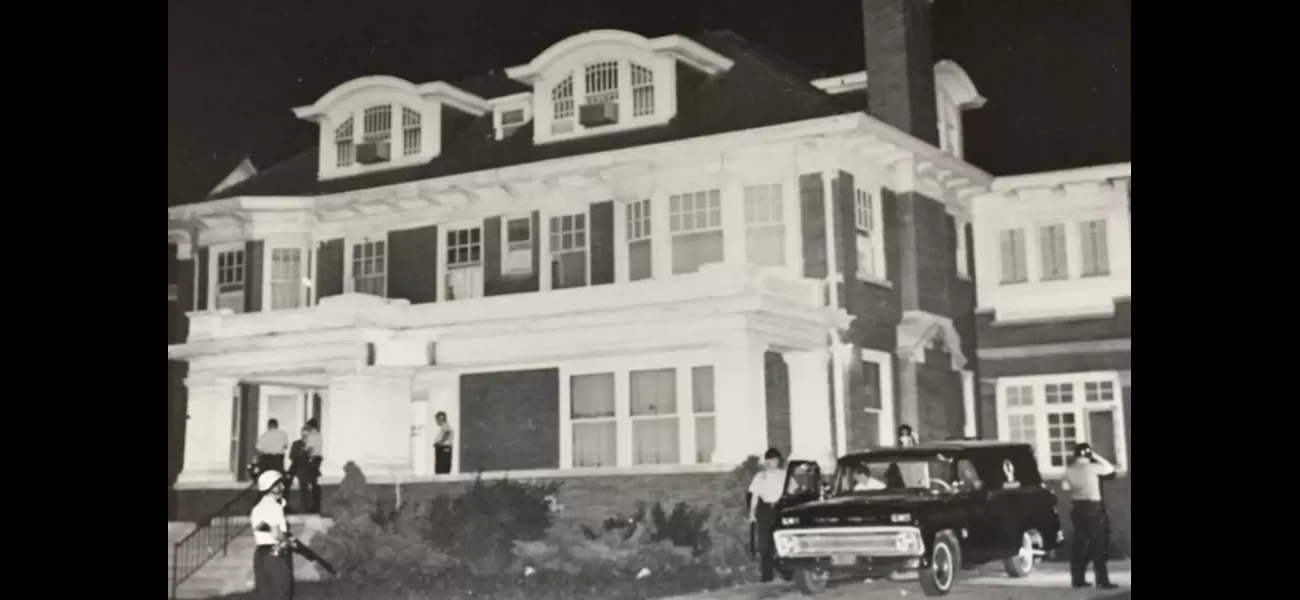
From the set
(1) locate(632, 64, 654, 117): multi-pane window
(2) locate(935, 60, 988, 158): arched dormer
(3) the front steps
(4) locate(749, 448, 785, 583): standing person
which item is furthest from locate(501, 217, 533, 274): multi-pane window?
(2) locate(935, 60, 988, 158): arched dormer

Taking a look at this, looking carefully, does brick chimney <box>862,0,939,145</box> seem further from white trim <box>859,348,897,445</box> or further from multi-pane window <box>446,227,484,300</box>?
multi-pane window <box>446,227,484,300</box>

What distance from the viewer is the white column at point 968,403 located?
28.7ft

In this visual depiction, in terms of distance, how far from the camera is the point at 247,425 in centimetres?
998

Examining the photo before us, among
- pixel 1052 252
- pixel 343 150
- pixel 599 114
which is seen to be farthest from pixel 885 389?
pixel 343 150

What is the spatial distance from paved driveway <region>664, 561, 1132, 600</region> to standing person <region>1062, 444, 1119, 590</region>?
89 millimetres

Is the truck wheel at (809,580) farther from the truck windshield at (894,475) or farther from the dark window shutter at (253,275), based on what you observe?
the dark window shutter at (253,275)

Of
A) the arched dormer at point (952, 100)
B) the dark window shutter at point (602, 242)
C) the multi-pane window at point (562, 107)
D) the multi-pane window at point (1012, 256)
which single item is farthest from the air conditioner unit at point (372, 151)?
the multi-pane window at point (1012, 256)

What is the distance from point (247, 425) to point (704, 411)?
3.52m

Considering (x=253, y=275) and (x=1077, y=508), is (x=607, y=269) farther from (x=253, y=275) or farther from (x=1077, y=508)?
(x=1077, y=508)

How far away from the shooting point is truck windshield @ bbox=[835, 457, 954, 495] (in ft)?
26.2
